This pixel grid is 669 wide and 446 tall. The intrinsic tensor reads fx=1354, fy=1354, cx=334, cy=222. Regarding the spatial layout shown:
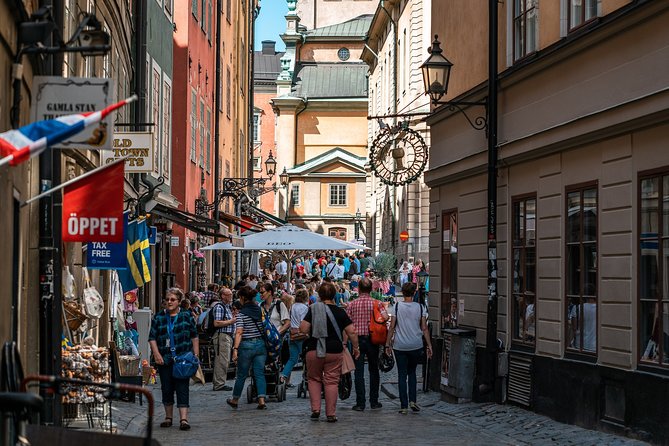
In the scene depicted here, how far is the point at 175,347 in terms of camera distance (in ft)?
50.2

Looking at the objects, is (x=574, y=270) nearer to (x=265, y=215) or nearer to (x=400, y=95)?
(x=265, y=215)

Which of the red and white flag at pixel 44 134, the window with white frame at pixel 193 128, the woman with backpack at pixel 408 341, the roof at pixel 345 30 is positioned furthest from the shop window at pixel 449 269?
the roof at pixel 345 30

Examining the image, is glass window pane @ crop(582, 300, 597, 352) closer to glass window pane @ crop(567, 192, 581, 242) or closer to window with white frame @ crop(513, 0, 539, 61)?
glass window pane @ crop(567, 192, 581, 242)

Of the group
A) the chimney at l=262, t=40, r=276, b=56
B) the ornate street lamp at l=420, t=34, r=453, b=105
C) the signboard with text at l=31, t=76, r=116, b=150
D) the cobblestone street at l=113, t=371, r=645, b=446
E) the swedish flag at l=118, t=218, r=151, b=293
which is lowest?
the cobblestone street at l=113, t=371, r=645, b=446

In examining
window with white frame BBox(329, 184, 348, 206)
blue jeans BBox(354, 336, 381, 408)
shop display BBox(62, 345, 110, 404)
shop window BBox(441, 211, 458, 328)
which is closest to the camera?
shop display BBox(62, 345, 110, 404)

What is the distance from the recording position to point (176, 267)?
32312 mm

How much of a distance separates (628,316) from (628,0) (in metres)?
3.19

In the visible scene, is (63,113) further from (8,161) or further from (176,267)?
(176,267)

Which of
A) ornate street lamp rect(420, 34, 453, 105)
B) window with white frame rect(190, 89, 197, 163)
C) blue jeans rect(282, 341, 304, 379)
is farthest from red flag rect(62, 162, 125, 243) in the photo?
window with white frame rect(190, 89, 197, 163)

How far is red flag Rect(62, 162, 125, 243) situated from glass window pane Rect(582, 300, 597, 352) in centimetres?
526

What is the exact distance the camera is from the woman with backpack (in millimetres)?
17609

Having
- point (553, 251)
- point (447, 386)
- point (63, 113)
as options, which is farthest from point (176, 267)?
point (63, 113)

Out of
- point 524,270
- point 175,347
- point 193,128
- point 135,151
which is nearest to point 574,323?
point 524,270

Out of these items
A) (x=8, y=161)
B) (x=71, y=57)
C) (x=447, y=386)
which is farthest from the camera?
(x=447, y=386)
